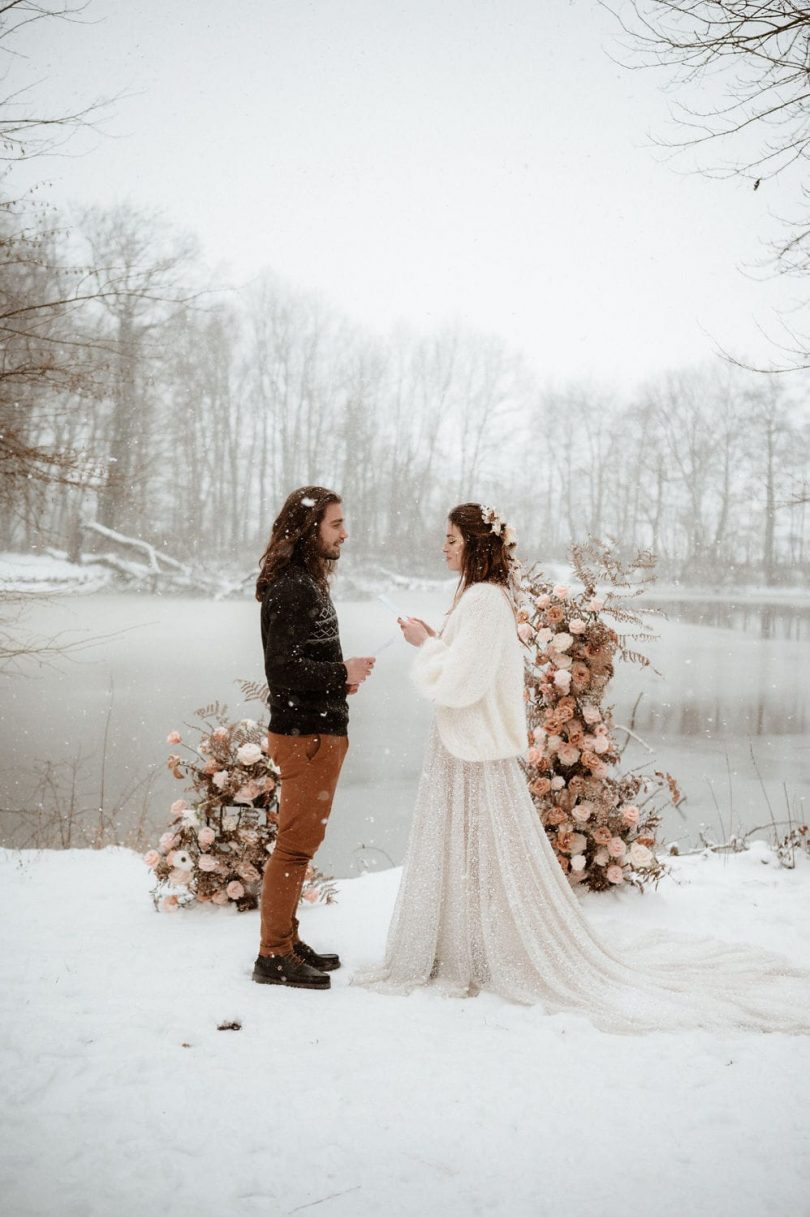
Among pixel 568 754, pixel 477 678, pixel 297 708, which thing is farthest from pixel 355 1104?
pixel 568 754

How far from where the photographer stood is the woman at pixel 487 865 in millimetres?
3064

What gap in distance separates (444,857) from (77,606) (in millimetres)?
15489

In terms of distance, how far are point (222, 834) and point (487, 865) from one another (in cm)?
163

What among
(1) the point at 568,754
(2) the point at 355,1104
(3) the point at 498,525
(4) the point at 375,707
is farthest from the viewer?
(4) the point at 375,707

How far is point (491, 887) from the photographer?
3.15 meters

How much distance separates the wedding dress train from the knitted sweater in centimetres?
11

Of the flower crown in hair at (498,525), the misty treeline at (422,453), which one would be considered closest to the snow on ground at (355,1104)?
the flower crown in hair at (498,525)

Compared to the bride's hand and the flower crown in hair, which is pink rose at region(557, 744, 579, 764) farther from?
the flower crown in hair

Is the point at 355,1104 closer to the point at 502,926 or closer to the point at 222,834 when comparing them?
the point at 502,926

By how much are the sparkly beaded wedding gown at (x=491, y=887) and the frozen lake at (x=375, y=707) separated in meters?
3.71

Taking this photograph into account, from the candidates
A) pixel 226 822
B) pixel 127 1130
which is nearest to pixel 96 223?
pixel 226 822

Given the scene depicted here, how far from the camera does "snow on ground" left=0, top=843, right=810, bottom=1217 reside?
1982mm

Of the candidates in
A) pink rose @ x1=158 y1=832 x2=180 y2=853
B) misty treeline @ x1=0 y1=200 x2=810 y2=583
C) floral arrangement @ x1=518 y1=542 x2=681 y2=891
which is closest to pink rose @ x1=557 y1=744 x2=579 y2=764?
floral arrangement @ x1=518 y1=542 x2=681 y2=891

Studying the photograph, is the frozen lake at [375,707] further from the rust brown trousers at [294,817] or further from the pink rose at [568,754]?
the rust brown trousers at [294,817]
